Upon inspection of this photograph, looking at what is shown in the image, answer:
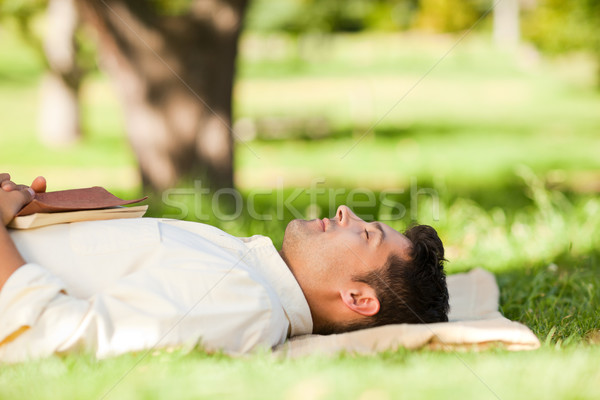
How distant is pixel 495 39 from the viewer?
49406 mm

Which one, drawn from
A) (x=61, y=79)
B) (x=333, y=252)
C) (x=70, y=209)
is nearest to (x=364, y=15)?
(x=61, y=79)

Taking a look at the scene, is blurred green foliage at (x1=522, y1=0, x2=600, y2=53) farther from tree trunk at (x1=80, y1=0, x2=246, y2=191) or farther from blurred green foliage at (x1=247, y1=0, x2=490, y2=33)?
blurred green foliage at (x1=247, y1=0, x2=490, y2=33)

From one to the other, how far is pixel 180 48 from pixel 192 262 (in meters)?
4.70

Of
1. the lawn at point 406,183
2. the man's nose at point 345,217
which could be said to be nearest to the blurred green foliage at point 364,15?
the lawn at point 406,183

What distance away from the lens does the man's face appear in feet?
10.1

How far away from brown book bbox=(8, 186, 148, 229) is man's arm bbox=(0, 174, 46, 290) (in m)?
0.04

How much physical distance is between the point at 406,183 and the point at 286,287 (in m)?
7.32

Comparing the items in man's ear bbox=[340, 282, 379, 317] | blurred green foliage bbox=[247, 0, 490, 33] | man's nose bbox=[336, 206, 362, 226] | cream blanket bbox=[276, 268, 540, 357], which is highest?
blurred green foliage bbox=[247, 0, 490, 33]

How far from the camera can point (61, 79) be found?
51.8ft

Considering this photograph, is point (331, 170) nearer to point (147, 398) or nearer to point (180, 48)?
A: point (180, 48)

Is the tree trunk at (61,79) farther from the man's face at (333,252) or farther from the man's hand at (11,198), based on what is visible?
the man's face at (333,252)

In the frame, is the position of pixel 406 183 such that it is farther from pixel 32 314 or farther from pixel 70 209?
pixel 32 314

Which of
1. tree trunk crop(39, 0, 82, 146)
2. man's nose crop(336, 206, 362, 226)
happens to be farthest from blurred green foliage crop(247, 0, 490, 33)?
man's nose crop(336, 206, 362, 226)

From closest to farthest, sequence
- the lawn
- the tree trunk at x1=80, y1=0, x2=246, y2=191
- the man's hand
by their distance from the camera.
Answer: the lawn
the man's hand
the tree trunk at x1=80, y1=0, x2=246, y2=191
